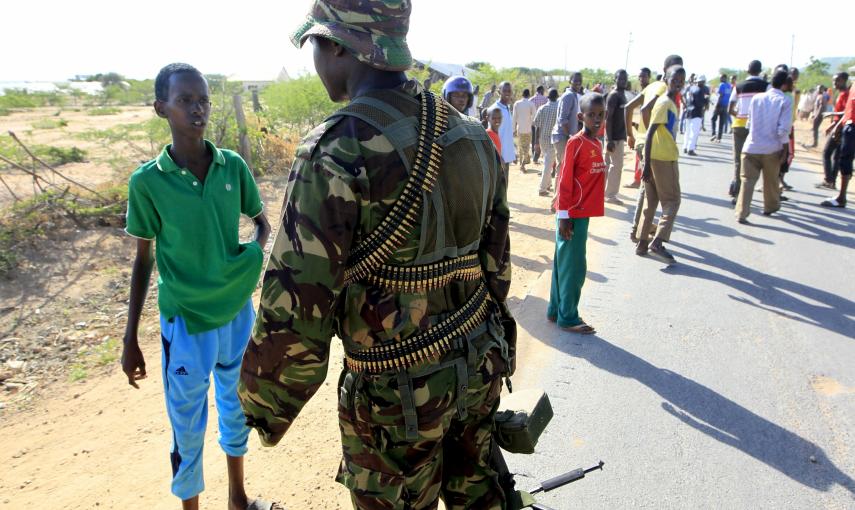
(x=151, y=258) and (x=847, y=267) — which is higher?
(x=151, y=258)

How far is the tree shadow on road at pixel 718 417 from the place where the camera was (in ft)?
8.77

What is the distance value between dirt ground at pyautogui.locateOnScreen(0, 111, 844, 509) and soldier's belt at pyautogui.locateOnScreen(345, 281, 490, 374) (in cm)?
135

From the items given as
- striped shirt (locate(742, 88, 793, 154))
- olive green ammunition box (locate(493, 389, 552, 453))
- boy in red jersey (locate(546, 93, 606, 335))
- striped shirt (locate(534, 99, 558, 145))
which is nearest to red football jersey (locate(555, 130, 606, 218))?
boy in red jersey (locate(546, 93, 606, 335))

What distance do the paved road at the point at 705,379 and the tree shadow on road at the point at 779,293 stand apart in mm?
20

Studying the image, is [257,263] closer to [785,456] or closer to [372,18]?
[372,18]

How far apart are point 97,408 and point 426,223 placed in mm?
3263

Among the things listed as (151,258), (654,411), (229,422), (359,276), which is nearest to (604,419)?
(654,411)

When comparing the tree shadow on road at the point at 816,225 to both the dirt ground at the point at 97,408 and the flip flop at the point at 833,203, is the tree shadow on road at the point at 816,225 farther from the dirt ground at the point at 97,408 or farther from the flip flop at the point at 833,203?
the dirt ground at the point at 97,408

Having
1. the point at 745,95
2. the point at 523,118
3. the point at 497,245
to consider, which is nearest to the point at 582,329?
the point at 497,245

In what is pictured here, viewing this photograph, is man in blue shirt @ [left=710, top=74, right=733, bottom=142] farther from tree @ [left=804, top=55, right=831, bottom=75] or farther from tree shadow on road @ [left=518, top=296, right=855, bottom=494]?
tree @ [left=804, top=55, right=831, bottom=75]

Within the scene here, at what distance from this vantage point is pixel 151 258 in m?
2.22

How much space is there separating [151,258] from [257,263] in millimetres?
423

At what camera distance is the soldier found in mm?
1297

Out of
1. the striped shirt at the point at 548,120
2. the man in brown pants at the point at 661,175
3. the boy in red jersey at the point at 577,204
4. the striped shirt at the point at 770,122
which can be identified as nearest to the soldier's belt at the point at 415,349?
the boy in red jersey at the point at 577,204
